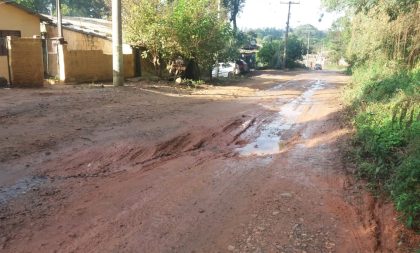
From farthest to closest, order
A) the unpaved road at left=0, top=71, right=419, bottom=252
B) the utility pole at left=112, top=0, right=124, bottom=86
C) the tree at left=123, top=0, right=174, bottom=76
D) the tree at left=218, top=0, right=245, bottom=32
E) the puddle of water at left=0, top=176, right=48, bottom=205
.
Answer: the tree at left=218, top=0, right=245, bottom=32 < the tree at left=123, top=0, right=174, bottom=76 < the utility pole at left=112, top=0, right=124, bottom=86 < the puddle of water at left=0, top=176, right=48, bottom=205 < the unpaved road at left=0, top=71, right=419, bottom=252

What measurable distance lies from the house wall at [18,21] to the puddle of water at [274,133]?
42.7ft

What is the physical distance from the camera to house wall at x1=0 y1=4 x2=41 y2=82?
18.6 m

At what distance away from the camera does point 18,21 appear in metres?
19.2

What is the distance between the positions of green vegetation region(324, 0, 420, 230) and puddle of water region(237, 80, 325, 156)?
169 centimetres

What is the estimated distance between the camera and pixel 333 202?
226 inches

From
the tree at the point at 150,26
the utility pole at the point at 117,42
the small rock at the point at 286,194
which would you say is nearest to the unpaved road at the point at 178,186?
the small rock at the point at 286,194

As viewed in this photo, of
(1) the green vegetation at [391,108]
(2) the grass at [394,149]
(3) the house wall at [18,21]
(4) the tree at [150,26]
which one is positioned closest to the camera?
(2) the grass at [394,149]

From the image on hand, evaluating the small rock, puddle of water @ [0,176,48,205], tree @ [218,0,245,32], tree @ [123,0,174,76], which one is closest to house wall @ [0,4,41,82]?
tree @ [123,0,174,76]

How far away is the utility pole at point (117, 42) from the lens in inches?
648

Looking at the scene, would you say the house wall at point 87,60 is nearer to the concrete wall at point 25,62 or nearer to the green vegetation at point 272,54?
the concrete wall at point 25,62

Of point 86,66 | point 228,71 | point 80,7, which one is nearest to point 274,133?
point 86,66

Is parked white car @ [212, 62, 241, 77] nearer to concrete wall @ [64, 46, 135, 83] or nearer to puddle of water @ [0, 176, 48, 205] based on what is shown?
concrete wall @ [64, 46, 135, 83]

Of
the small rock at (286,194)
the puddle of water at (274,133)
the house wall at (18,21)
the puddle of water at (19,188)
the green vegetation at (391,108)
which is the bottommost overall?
the small rock at (286,194)

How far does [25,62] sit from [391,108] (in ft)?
41.1
